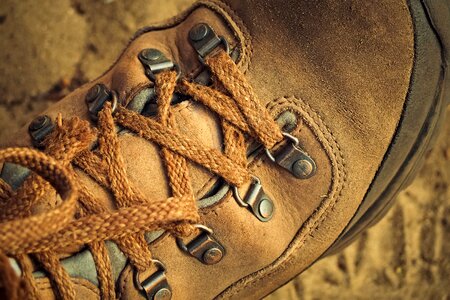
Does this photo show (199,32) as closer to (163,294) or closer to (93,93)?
(93,93)

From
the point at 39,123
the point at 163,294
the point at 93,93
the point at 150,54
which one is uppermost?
the point at 150,54

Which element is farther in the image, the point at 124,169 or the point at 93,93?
the point at 93,93

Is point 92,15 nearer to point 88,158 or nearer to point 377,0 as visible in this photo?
point 88,158

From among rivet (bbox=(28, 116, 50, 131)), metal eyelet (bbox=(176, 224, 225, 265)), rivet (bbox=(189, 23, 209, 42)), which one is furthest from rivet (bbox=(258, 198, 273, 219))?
rivet (bbox=(28, 116, 50, 131))

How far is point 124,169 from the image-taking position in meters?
1.02

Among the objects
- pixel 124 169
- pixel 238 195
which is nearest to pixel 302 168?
pixel 238 195

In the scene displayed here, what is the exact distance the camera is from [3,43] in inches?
66.2

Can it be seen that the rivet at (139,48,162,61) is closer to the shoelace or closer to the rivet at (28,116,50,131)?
the shoelace

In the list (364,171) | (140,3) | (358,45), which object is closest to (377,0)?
(358,45)

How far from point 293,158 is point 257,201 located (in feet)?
0.38

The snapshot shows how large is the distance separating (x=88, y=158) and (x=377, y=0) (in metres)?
0.65

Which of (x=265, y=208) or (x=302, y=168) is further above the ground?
(x=302, y=168)

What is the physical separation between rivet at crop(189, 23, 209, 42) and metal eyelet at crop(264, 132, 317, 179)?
27cm

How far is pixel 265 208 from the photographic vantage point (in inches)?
42.4
